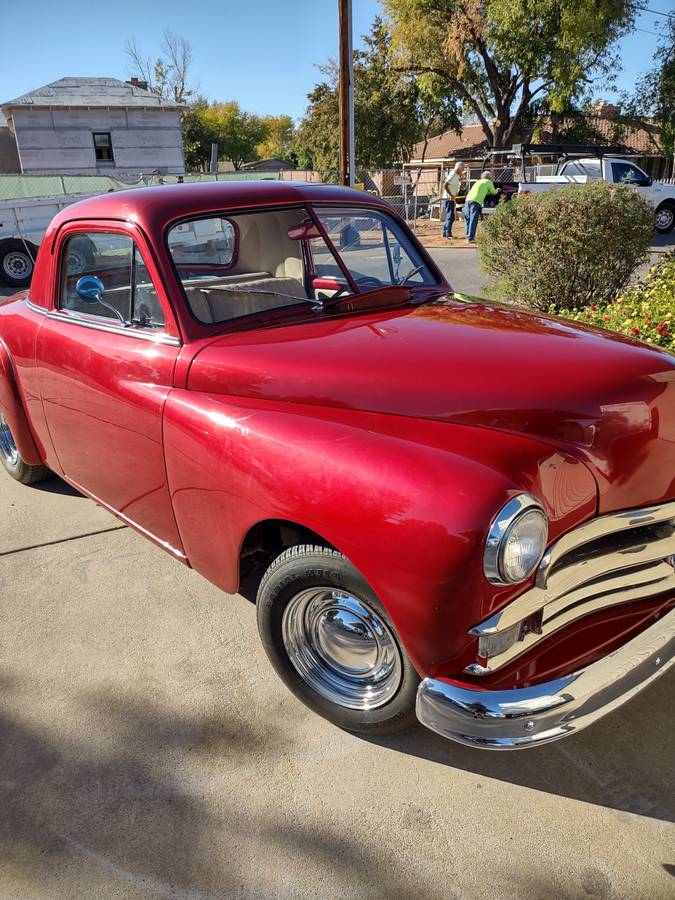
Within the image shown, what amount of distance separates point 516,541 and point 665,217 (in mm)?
18263

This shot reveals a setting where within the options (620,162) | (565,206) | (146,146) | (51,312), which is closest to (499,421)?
(51,312)

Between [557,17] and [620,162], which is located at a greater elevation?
[557,17]

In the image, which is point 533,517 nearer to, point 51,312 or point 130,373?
point 130,373

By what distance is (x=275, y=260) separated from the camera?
3.11m

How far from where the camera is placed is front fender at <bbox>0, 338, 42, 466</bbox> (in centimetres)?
361

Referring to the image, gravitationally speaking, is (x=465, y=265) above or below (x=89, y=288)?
below

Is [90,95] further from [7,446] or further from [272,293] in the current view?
[272,293]

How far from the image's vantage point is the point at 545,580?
1833mm

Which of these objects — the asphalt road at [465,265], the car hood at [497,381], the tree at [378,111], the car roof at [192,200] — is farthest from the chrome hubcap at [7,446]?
the tree at [378,111]

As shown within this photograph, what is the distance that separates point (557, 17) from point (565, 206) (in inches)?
893

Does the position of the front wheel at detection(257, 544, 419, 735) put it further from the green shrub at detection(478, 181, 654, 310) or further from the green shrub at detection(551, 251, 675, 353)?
the green shrub at detection(478, 181, 654, 310)

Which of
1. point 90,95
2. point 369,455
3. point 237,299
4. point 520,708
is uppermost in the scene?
point 90,95

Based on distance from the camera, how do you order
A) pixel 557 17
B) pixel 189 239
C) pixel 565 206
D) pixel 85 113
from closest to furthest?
pixel 189 239 → pixel 565 206 → pixel 557 17 → pixel 85 113

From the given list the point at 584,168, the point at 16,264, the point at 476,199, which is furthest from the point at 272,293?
the point at 584,168
